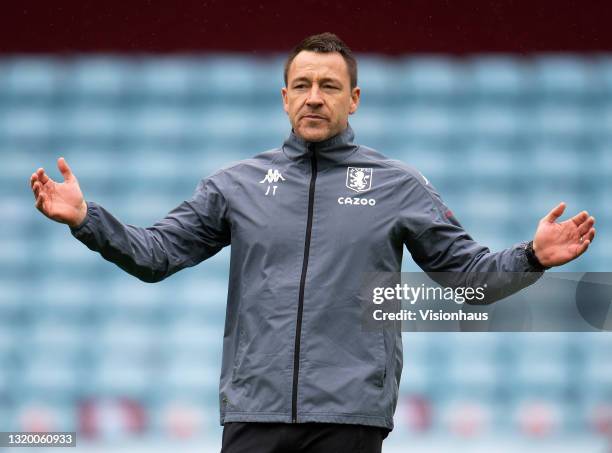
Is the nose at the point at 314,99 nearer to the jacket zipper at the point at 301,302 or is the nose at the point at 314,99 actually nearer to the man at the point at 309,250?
the man at the point at 309,250

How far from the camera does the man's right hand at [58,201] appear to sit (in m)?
2.04

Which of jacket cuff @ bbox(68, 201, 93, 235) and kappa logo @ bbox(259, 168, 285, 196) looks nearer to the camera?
jacket cuff @ bbox(68, 201, 93, 235)

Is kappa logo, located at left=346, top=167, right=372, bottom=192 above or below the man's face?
below

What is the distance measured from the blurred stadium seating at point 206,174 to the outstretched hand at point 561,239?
212cm

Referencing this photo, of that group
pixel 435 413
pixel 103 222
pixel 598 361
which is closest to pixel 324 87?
pixel 103 222

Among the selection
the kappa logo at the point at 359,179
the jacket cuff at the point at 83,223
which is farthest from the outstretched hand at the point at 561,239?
the jacket cuff at the point at 83,223

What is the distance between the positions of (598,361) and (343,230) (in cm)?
245

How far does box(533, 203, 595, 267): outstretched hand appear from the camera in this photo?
203cm

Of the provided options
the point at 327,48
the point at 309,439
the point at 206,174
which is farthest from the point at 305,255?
the point at 206,174

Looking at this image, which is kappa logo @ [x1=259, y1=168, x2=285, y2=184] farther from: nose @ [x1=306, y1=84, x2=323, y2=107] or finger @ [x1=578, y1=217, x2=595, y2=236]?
finger @ [x1=578, y1=217, x2=595, y2=236]

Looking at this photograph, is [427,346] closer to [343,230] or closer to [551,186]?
[551,186]

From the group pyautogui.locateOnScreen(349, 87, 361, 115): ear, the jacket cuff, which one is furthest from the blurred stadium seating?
the jacket cuff

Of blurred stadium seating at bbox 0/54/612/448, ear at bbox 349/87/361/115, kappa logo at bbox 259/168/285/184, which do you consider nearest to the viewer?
kappa logo at bbox 259/168/285/184

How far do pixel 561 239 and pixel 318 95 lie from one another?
558 millimetres
